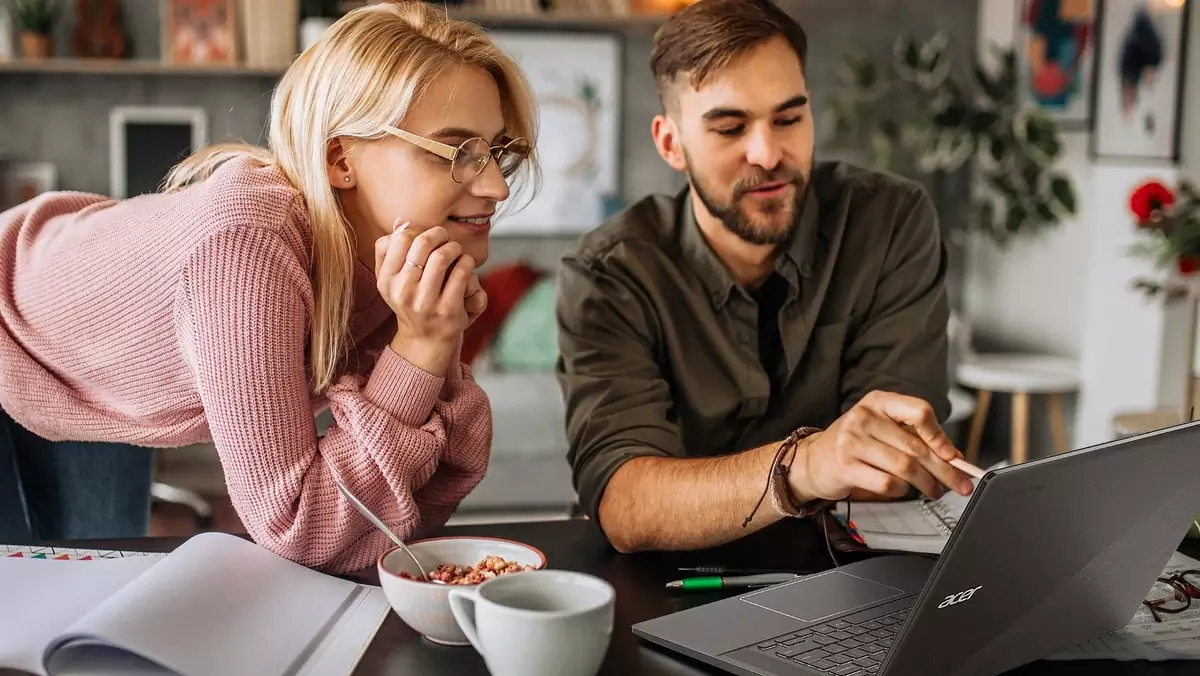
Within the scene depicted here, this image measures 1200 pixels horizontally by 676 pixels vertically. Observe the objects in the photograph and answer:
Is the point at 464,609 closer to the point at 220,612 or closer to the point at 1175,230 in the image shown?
the point at 220,612

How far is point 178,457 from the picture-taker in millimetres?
4492

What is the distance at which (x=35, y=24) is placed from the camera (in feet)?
13.9

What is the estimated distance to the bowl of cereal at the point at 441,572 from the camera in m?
0.91

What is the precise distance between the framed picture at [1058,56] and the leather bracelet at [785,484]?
3.34 metres

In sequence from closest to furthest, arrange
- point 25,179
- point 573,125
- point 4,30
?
point 4,30 < point 25,179 < point 573,125

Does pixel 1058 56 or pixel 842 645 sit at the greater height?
pixel 1058 56

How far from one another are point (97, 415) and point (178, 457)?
10.6 feet

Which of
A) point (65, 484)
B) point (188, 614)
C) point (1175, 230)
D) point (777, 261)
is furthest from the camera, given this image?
point (1175, 230)

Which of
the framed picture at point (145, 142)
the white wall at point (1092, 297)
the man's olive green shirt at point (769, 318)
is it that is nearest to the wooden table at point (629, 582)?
the man's olive green shirt at point (769, 318)

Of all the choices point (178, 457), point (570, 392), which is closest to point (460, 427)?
point (570, 392)

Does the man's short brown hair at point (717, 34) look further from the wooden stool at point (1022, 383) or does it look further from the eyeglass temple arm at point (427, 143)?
the wooden stool at point (1022, 383)

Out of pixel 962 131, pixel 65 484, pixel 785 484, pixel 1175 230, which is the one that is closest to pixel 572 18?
pixel 962 131

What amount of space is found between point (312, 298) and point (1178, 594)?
2.98 ft

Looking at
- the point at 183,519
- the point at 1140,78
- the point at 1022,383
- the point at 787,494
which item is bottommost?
the point at 183,519
